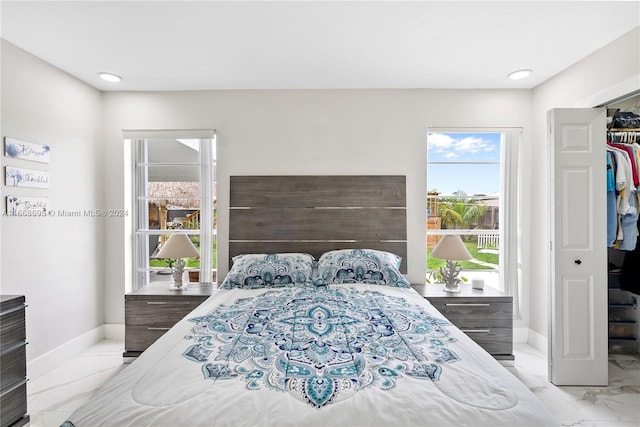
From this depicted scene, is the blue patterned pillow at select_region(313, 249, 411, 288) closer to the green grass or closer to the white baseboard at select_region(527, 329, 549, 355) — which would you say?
the green grass

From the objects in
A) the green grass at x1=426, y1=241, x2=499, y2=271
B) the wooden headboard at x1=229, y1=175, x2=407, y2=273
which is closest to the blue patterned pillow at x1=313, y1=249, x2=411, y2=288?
the wooden headboard at x1=229, y1=175, x2=407, y2=273

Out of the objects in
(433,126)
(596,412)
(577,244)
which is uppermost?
(433,126)

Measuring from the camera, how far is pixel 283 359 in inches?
56.3

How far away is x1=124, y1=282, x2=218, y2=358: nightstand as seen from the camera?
9.83 feet

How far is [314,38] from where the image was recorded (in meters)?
2.43

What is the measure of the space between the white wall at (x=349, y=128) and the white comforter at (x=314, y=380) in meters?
1.82

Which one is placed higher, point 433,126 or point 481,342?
point 433,126

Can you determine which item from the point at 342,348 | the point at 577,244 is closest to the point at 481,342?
the point at 577,244

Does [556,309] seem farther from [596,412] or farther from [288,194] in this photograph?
[288,194]

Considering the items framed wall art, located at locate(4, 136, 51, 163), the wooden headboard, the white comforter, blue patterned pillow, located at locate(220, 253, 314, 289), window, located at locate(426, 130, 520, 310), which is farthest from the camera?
window, located at locate(426, 130, 520, 310)

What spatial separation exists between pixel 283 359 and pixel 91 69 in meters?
2.99

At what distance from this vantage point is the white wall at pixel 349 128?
136 inches

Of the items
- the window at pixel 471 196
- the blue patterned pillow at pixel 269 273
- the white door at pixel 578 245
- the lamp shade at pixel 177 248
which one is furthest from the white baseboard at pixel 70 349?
the white door at pixel 578 245

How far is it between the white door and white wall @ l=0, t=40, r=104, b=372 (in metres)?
3.96
